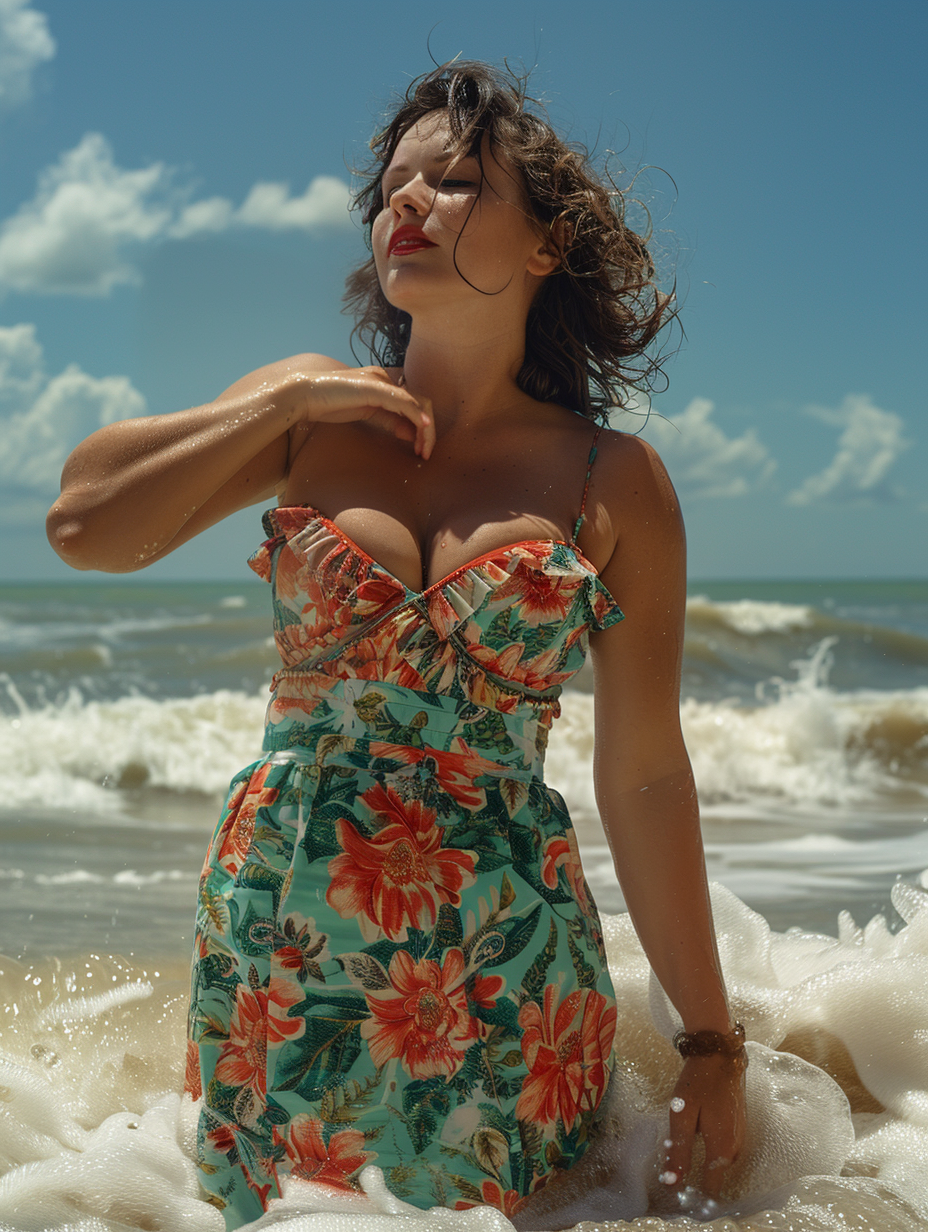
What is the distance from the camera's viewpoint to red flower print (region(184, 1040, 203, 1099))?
5.74 feet

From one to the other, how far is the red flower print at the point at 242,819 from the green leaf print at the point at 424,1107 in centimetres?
42

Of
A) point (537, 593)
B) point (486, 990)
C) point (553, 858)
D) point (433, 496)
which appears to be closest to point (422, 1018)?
point (486, 990)

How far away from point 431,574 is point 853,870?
192 inches

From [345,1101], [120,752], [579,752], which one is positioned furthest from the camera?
[579,752]

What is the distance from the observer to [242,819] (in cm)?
174

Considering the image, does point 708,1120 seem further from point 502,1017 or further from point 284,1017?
point 284,1017

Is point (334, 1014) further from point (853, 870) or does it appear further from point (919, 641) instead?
point (919, 641)

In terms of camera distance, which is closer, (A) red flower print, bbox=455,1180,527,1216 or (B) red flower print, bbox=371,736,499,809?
(A) red flower print, bbox=455,1180,527,1216

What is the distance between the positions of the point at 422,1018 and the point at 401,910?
6.1 inches

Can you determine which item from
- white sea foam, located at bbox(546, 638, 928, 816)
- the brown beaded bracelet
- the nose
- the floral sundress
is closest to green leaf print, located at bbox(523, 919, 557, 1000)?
the floral sundress

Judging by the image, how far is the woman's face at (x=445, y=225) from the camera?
6.18 feet

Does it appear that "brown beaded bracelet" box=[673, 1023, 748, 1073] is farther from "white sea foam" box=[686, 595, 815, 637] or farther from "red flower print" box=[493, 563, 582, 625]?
"white sea foam" box=[686, 595, 815, 637]

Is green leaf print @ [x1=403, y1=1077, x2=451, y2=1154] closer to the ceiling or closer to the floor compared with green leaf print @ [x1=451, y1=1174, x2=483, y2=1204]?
closer to the ceiling

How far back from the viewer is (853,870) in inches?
233
